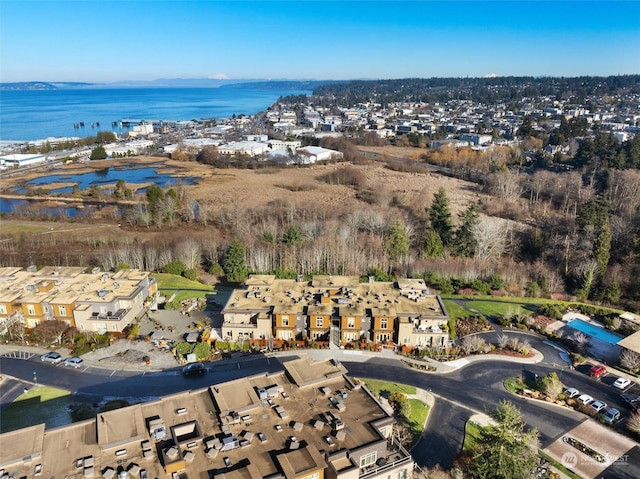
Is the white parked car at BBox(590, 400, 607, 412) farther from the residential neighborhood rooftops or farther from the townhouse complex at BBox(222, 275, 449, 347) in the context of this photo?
the residential neighborhood rooftops

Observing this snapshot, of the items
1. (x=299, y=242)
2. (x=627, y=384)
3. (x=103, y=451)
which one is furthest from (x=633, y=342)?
(x=103, y=451)

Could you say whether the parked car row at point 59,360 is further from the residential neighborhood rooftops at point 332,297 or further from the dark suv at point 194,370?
the residential neighborhood rooftops at point 332,297

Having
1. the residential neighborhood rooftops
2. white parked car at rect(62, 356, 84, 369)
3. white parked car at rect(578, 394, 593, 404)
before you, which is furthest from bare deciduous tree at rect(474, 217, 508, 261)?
white parked car at rect(62, 356, 84, 369)

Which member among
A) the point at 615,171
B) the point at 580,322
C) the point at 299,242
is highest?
the point at 615,171

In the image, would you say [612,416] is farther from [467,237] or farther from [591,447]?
[467,237]

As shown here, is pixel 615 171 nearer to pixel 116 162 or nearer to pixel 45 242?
pixel 45 242

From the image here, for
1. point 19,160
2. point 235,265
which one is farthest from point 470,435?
point 19,160
